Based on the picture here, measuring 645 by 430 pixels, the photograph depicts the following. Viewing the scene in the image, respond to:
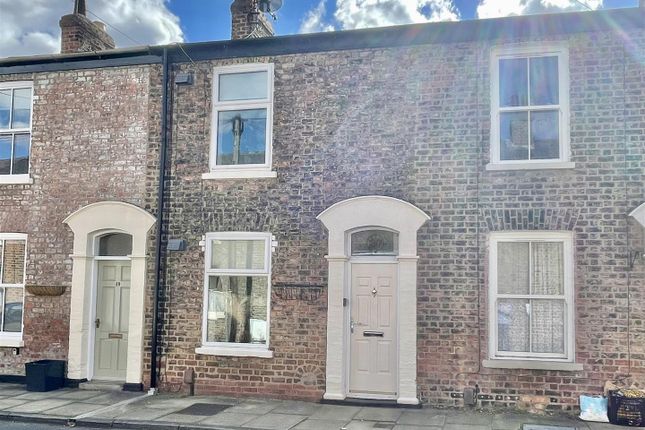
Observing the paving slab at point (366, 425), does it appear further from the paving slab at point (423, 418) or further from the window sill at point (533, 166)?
the window sill at point (533, 166)

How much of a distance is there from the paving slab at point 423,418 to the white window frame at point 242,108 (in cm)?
441

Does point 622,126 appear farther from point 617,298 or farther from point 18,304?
point 18,304

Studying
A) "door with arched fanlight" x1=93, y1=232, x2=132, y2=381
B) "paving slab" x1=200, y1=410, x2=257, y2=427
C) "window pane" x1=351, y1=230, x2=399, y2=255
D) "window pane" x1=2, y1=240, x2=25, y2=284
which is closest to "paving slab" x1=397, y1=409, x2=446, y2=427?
"paving slab" x1=200, y1=410, x2=257, y2=427

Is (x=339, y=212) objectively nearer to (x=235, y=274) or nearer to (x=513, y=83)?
(x=235, y=274)

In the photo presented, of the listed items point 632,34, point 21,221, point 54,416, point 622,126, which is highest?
point 632,34

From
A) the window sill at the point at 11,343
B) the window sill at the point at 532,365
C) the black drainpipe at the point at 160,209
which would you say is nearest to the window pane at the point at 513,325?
the window sill at the point at 532,365

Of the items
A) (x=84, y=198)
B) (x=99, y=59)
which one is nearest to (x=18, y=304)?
(x=84, y=198)

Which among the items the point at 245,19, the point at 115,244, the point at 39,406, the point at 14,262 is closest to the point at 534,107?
the point at 245,19

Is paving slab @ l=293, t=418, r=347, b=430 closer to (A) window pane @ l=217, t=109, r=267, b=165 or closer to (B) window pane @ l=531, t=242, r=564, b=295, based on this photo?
(B) window pane @ l=531, t=242, r=564, b=295

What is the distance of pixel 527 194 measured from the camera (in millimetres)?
9789

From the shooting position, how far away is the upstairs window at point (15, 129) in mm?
12398

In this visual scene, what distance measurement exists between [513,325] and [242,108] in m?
5.79

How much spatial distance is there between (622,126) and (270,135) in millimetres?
5578

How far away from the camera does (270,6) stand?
511 inches
